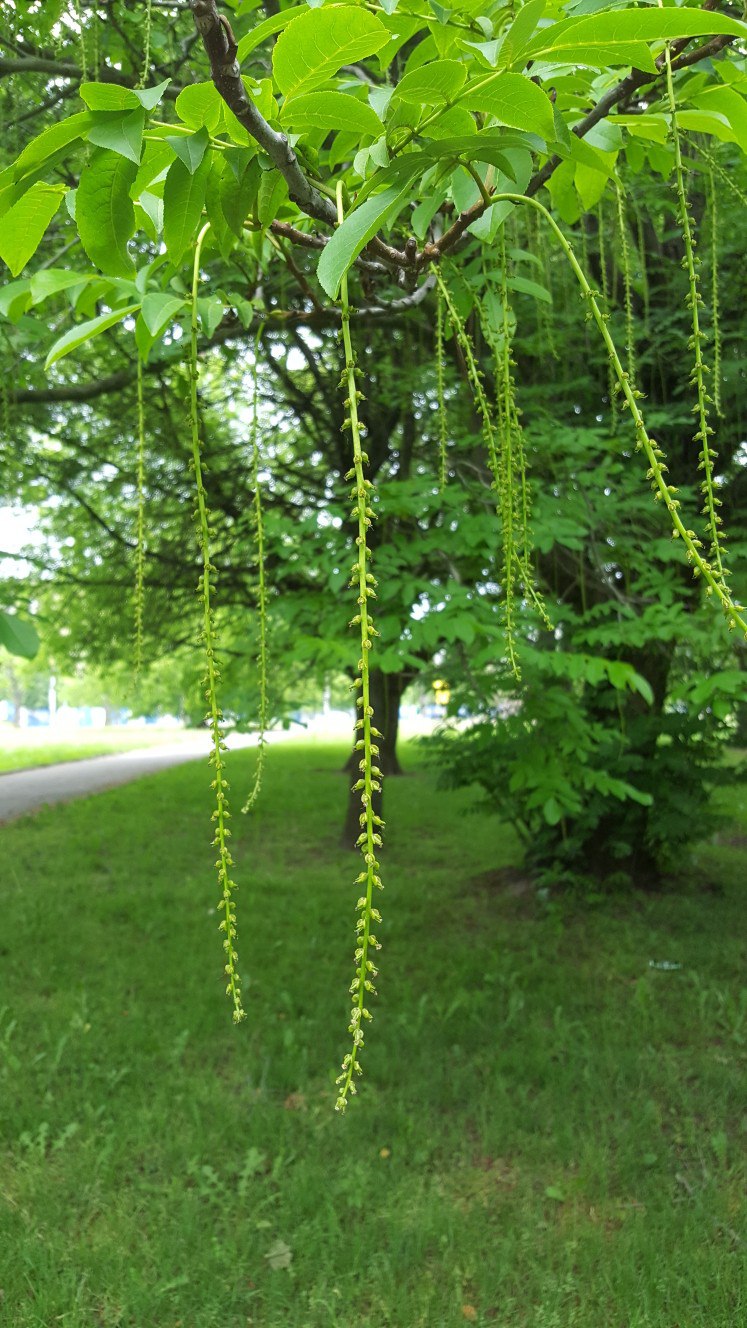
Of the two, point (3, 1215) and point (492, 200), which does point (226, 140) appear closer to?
point (492, 200)

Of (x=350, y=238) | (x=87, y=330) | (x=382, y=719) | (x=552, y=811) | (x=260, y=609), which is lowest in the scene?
(x=552, y=811)

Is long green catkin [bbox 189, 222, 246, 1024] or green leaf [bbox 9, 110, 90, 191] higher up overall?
green leaf [bbox 9, 110, 90, 191]

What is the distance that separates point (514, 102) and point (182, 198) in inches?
12.4

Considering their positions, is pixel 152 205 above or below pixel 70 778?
above

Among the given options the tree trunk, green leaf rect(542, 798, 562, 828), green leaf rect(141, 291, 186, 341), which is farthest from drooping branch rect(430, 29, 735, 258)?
the tree trunk

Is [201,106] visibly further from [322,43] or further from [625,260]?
[625,260]

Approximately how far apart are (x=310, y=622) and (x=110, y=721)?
53.2 metres

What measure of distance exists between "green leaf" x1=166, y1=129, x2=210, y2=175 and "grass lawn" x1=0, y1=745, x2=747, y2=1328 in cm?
293

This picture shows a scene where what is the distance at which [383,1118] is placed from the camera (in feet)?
12.4

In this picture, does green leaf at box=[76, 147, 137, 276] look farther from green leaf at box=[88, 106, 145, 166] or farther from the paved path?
the paved path

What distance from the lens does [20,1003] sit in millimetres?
4805

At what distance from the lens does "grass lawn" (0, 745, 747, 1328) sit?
2.78 metres

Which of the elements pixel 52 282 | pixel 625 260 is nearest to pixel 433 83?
pixel 52 282

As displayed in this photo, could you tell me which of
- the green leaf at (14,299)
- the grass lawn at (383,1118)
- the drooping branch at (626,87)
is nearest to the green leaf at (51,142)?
the drooping branch at (626,87)
